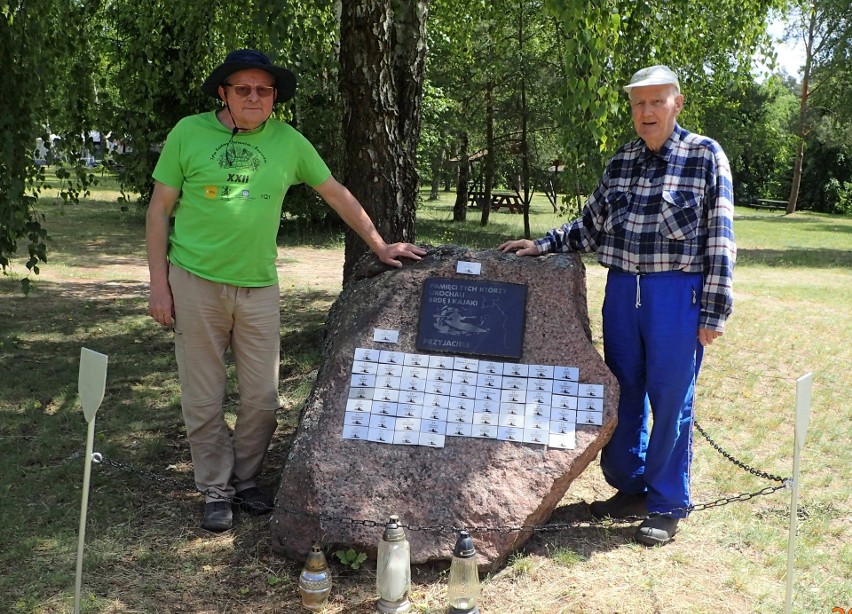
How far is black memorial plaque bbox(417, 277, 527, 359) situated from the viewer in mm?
3791

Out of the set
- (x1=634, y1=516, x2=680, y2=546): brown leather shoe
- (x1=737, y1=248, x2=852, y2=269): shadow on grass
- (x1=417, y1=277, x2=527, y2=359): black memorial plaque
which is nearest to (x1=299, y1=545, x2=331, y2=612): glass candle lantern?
(x1=417, y1=277, x2=527, y2=359): black memorial plaque

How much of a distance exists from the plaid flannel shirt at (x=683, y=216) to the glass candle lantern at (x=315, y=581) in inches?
69.6

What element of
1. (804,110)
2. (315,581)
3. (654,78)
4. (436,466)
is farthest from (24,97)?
(804,110)

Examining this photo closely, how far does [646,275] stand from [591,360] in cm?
45

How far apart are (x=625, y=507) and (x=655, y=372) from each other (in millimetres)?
764

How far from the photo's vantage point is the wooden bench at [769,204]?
38.7 metres

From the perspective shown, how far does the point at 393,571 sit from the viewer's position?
309 cm

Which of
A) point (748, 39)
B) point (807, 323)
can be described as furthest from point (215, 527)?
point (807, 323)

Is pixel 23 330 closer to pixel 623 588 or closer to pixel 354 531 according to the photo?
pixel 354 531

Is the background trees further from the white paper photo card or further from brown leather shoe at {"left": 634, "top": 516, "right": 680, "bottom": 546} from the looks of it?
brown leather shoe at {"left": 634, "top": 516, "right": 680, "bottom": 546}

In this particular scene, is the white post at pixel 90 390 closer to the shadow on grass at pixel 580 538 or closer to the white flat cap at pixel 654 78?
the shadow on grass at pixel 580 538

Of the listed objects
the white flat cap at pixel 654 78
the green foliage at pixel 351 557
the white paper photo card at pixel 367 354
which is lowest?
the green foliage at pixel 351 557

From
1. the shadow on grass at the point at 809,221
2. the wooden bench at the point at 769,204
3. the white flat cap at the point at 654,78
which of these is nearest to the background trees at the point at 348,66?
the white flat cap at the point at 654,78

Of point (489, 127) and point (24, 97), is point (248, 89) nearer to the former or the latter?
point (24, 97)
